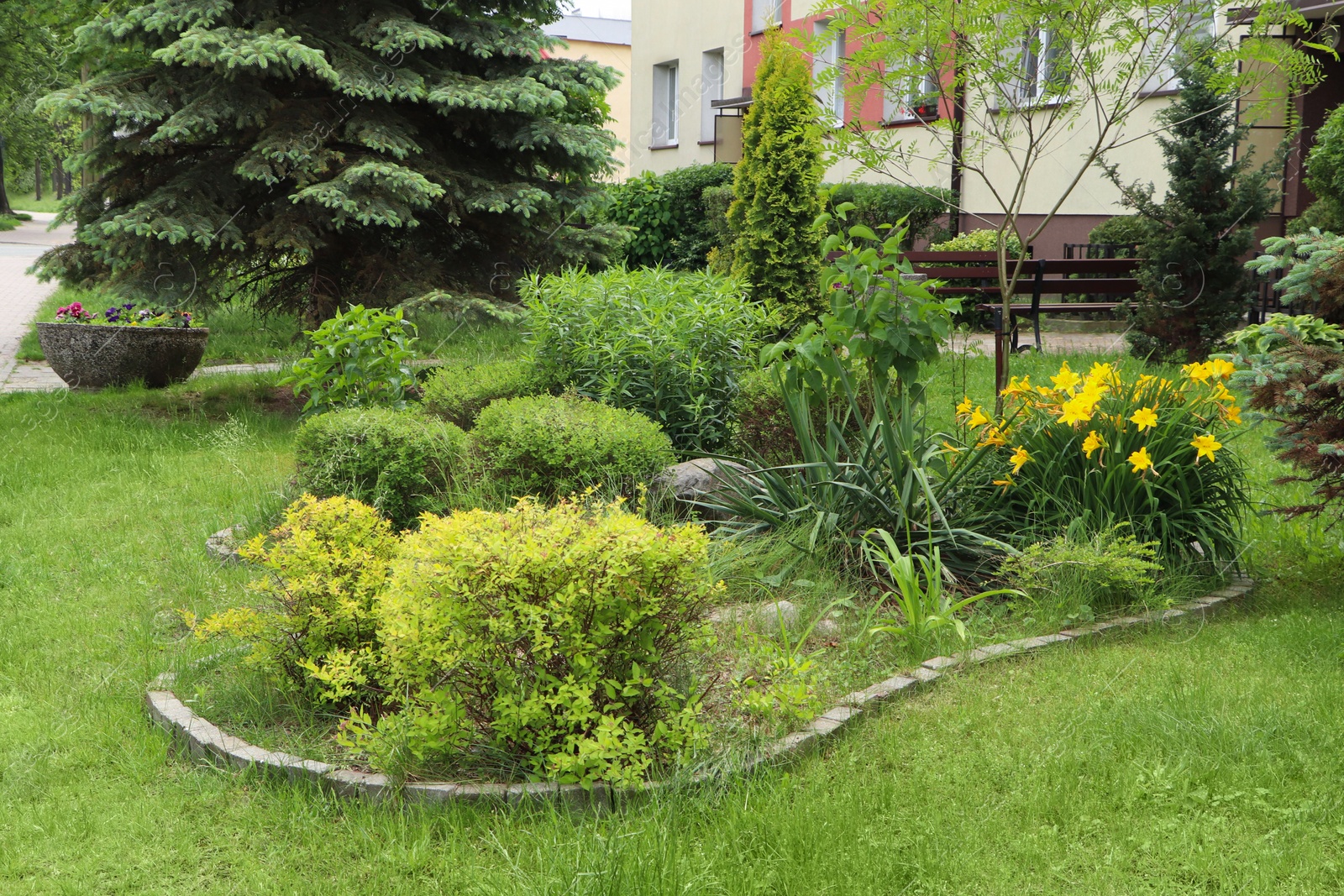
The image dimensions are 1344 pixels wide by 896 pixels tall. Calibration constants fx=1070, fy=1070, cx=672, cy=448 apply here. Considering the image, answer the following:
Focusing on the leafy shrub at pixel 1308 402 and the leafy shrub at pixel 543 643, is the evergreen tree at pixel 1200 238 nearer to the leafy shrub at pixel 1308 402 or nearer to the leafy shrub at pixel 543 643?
the leafy shrub at pixel 1308 402

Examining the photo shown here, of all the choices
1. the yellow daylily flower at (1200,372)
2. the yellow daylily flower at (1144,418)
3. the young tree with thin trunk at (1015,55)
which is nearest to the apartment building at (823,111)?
the young tree with thin trunk at (1015,55)

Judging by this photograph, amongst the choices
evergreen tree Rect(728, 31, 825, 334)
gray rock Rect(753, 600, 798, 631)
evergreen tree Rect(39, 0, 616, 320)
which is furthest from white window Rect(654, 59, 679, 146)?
gray rock Rect(753, 600, 798, 631)

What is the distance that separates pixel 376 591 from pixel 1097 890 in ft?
7.35

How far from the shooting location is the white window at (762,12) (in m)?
18.3

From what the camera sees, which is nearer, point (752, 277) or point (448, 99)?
point (448, 99)

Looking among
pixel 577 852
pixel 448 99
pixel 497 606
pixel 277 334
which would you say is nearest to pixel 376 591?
pixel 497 606

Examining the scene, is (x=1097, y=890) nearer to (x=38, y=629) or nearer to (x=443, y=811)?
(x=443, y=811)

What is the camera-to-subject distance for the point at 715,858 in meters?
2.49

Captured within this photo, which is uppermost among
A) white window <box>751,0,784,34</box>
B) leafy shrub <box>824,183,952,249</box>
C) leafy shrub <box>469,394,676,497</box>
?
white window <box>751,0,784,34</box>

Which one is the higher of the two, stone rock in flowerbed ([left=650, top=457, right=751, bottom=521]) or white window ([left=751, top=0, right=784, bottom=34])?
white window ([left=751, top=0, right=784, bottom=34])

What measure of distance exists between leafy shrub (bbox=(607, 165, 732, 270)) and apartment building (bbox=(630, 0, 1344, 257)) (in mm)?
2288

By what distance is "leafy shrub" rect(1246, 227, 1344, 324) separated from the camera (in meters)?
4.02

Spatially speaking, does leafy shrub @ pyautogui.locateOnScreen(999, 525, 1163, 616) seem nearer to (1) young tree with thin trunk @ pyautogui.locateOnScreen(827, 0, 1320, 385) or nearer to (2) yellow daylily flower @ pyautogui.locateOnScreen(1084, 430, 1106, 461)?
(2) yellow daylily flower @ pyautogui.locateOnScreen(1084, 430, 1106, 461)

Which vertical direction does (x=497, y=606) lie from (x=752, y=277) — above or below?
below
